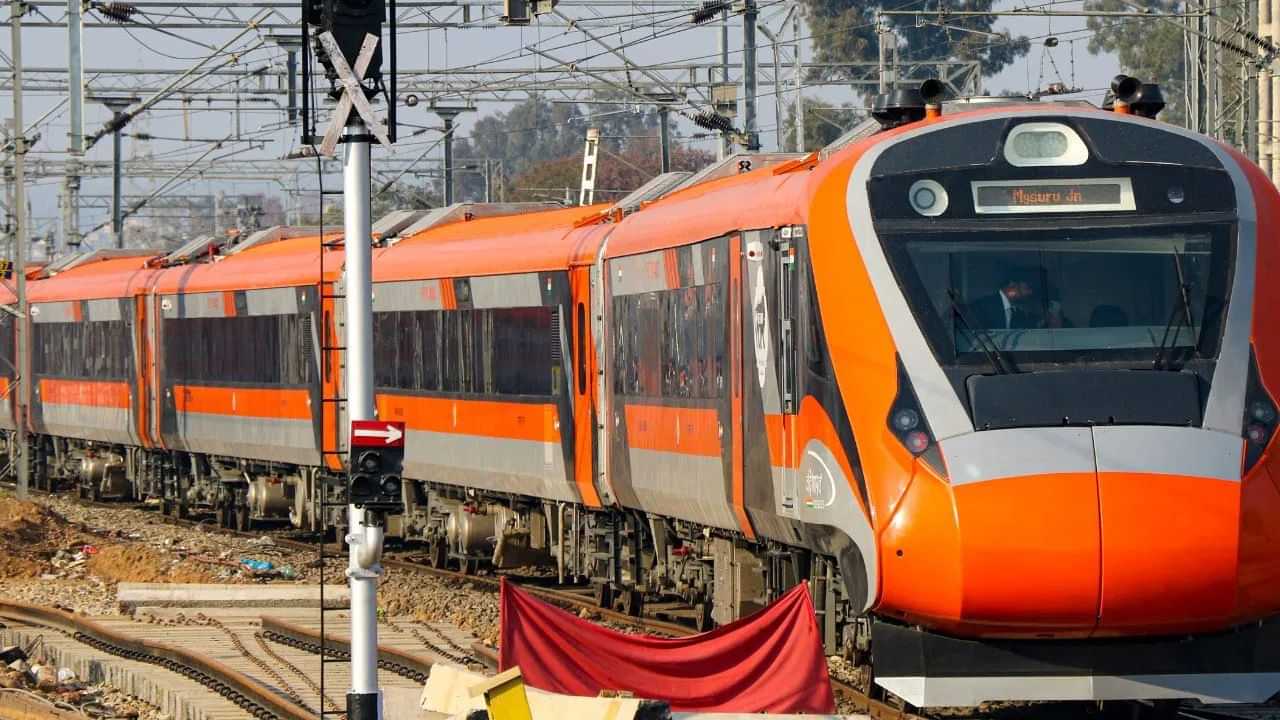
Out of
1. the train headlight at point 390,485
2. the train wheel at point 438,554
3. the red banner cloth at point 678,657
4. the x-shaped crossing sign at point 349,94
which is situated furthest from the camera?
the train wheel at point 438,554

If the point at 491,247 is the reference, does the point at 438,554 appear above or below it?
below

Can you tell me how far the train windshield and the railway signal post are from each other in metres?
2.63

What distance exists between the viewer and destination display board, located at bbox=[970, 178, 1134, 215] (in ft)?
38.3

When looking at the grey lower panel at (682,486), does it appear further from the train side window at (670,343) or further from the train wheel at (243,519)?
the train wheel at (243,519)

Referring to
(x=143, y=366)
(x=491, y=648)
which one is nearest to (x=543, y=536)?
(x=491, y=648)

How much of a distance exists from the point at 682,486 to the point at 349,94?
4888 millimetres

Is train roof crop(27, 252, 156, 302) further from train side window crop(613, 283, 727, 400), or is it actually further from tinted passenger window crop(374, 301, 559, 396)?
train side window crop(613, 283, 727, 400)

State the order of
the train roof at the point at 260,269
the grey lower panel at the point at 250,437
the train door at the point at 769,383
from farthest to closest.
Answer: the grey lower panel at the point at 250,437 → the train roof at the point at 260,269 → the train door at the point at 769,383

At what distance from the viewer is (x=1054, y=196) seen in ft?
38.4

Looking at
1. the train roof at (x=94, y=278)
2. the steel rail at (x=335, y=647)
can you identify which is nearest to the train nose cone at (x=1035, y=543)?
the steel rail at (x=335, y=647)

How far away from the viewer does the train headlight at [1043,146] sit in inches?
464

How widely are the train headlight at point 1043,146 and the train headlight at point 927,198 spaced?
392mm

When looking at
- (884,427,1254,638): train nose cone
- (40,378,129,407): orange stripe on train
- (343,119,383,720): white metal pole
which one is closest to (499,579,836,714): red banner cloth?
(343,119,383,720): white metal pole

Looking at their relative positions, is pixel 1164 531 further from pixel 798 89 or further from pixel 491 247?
pixel 798 89
